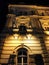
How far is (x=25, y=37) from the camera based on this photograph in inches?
666

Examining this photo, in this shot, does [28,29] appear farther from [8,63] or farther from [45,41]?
[8,63]

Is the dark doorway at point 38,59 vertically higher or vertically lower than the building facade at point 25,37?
lower

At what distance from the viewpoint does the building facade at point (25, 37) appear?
16.5 meters

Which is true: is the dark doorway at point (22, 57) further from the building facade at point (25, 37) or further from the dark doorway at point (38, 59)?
the dark doorway at point (38, 59)

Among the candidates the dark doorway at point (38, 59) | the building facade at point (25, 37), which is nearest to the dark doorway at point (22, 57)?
the building facade at point (25, 37)

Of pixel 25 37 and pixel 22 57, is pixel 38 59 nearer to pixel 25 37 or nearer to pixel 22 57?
pixel 22 57

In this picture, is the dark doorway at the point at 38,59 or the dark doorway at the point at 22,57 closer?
the dark doorway at the point at 38,59

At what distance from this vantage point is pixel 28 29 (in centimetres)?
1703

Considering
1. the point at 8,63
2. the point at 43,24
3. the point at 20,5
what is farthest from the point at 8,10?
the point at 8,63

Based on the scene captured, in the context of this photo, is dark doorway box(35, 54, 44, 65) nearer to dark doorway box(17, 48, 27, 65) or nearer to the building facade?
the building facade

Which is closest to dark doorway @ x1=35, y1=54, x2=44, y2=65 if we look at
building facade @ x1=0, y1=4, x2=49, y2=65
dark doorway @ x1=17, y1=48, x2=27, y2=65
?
building facade @ x1=0, y1=4, x2=49, y2=65

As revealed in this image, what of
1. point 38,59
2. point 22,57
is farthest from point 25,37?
point 38,59

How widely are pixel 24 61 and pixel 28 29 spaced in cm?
196

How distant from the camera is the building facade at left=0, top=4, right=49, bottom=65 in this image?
16462 millimetres
